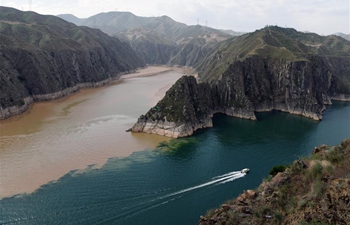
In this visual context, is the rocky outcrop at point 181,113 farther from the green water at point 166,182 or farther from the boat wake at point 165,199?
the boat wake at point 165,199

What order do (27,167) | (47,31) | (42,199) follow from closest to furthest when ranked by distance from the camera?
1. (42,199)
2. (27,167)
3. (47,31)

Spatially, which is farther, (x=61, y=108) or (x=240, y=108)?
(x=61, y=108)

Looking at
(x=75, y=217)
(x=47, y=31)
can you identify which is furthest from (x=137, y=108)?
(x=47, y=31)

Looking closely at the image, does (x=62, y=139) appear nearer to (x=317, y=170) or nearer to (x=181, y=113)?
(x=181, y=113)

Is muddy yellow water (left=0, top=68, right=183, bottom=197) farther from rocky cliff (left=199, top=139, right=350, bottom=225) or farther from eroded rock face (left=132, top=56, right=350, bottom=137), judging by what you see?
rocky cliff (left=199, top=139, right=350, bottom=225)

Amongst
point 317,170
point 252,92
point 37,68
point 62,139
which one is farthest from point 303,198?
point 37,68

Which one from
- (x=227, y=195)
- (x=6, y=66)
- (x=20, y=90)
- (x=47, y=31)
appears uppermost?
(x=47, y=31)

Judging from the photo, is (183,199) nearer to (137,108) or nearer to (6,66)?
(137,108)

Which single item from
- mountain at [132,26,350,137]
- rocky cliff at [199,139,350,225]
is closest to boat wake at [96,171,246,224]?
rocky cliff at [199,139,350,225]
